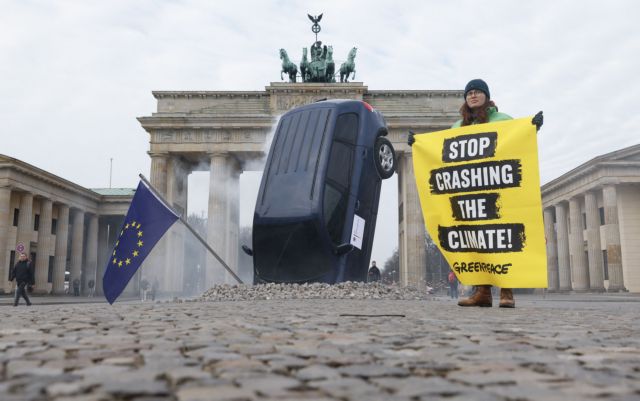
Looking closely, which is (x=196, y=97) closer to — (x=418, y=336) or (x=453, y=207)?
(x=453, y=207)

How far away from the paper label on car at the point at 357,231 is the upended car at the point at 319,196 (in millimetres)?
23

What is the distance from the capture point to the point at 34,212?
4847cm

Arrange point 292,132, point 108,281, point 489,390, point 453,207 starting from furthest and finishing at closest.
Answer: point 292,132, point 108,281, point 453,207, point 489,390

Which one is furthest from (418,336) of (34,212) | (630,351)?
(34,212)

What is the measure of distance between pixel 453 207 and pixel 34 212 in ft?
153

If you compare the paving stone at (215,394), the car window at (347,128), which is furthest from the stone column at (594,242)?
the paving stone at (215,394)

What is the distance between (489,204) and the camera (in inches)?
342

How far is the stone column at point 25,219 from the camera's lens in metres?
44.4

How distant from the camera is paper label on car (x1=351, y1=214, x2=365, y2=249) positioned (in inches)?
544

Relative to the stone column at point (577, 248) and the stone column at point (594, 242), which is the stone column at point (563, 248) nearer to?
the stone column at point (577, 248)

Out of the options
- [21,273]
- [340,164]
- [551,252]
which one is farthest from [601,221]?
[21,273]

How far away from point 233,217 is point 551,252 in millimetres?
27897

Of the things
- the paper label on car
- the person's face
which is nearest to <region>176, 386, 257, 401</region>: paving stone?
the person's face

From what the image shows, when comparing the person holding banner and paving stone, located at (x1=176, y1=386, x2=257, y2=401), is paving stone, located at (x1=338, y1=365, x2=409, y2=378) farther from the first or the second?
the person holding banner
